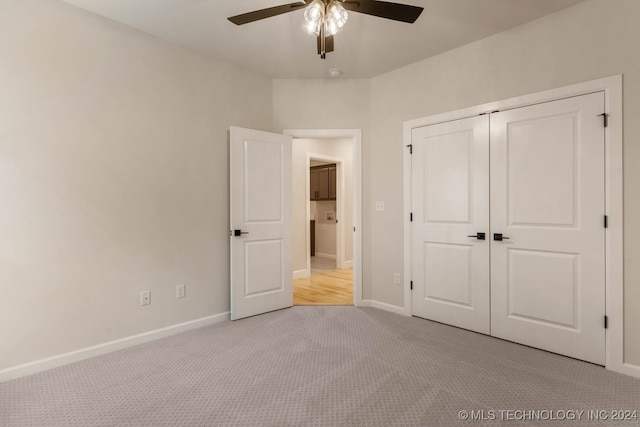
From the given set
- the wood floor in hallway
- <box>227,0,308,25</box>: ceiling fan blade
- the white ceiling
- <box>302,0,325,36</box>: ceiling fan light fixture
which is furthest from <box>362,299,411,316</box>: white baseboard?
<box>227,0,308,25</box>: ceiling fan blade

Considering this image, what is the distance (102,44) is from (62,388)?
263 cm

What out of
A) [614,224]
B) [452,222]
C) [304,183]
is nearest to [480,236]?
[452,222]

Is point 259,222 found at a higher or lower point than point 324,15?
lower

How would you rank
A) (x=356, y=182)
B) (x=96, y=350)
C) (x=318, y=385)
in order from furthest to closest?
(x=356, y=182)
(x=96, y=350)
(x=318, y=385)

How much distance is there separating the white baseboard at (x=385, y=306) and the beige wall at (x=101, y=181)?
1683mm

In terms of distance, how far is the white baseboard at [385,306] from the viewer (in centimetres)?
365

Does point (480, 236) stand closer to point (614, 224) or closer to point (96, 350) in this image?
point (614, 224)

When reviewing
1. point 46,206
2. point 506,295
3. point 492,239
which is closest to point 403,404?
point 506,295

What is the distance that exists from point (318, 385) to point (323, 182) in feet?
18.0

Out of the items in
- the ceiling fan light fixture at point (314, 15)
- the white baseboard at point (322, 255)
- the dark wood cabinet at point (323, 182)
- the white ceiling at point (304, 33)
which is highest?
the white ceiling at point (304, 33)

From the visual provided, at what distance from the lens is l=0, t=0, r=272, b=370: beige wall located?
2293 mm

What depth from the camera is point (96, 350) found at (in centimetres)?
263

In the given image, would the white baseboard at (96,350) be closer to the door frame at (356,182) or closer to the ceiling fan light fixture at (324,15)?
the door frame at (356,182)

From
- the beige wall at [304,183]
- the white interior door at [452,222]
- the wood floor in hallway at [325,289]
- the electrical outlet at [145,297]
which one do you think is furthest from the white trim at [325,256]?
the electrical outlet at [145,297]
